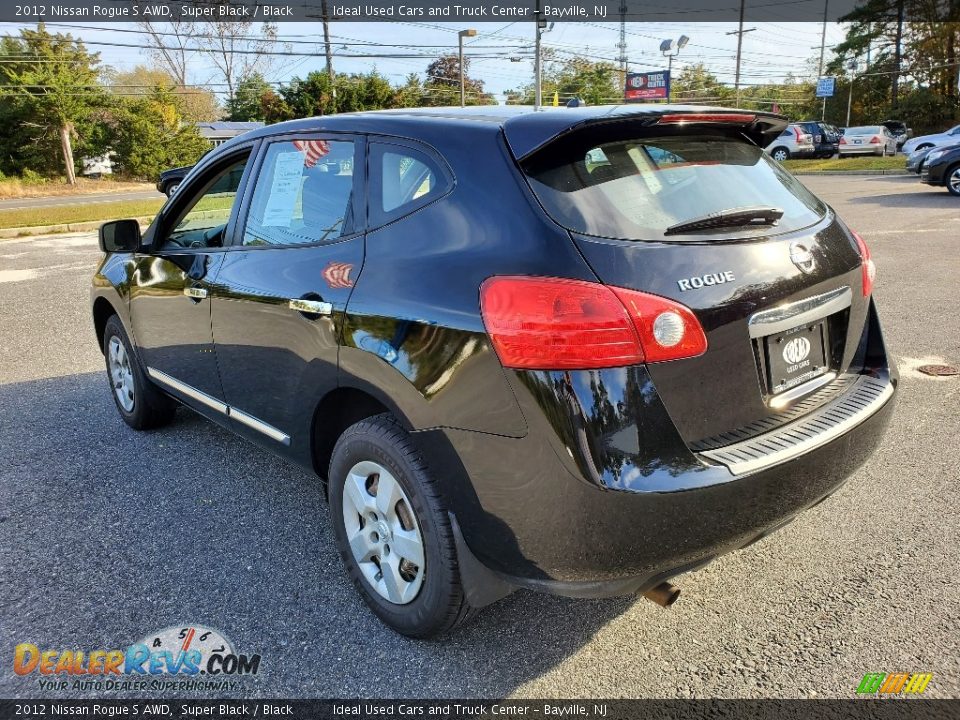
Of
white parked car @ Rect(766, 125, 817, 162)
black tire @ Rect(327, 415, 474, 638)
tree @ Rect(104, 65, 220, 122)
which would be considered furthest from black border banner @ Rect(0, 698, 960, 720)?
tree @ Rect(104, 65, 220, 122)

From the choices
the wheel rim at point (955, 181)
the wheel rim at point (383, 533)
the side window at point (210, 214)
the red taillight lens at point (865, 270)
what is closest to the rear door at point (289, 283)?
the side window at point (210, 214)

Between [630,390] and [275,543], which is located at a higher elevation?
[630,390]

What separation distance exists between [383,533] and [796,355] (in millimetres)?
1514

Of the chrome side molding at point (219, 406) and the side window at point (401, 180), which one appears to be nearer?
the side window at point (401, 180)

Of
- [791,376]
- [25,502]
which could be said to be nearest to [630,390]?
[791,376]

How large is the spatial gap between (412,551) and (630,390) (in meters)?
0.94

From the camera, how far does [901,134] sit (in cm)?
3991

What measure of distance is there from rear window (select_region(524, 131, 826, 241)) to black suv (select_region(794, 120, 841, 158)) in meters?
37.9

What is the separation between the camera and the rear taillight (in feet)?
6.36

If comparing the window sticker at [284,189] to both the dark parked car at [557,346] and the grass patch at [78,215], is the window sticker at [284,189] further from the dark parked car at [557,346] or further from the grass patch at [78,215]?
the grass patch at [78,215]

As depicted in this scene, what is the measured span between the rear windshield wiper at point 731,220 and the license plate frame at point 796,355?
0.37 metres

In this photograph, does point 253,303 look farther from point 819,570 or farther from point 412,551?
point 819,570

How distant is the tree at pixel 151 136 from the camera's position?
4409 cm

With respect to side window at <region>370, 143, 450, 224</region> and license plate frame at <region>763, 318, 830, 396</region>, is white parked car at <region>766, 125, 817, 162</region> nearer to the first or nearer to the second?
license plate frame at <region>763, 318, 830, 396</region>
